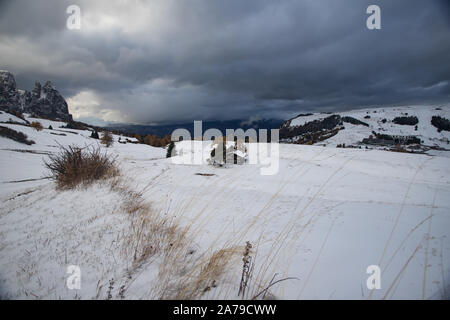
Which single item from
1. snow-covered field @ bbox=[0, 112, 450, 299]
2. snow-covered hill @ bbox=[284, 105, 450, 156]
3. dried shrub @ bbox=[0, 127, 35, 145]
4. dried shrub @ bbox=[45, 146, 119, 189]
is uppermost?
snow-covered hill @ bbox=[284, 105, 450, 156]

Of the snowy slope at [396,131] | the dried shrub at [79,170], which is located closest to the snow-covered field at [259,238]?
the dried shrub at [79,170]

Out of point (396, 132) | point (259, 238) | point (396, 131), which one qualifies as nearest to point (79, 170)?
point (259, 238)

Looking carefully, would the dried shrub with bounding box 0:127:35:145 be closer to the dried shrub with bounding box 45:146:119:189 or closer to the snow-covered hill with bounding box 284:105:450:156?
the dried shrub with bounding box 45:146:119:189

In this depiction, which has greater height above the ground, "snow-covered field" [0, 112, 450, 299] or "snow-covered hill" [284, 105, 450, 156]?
"snow-covered hill" [284, 105, 450, 156]

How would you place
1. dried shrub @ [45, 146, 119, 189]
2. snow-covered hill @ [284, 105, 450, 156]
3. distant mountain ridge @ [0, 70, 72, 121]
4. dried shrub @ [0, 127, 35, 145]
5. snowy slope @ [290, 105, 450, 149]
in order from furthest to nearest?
distant mountain ridge @ [0, 70, 72, 121] < snowy slope @ [290, 105, 450, 149] < snow-covered hill @ [284, 105, 450, 156] < dried shrub @ [0, 127, 35, 145] < dried shrub @ [45, 146, 119, 189]

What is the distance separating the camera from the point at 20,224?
3.36 meters

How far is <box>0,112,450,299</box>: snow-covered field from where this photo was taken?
78.0 inches

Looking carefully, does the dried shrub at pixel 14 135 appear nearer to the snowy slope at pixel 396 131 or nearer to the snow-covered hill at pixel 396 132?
the snow-covered hill at pixel 396 132

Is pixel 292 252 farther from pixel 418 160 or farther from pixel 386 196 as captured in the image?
pixel 418 160

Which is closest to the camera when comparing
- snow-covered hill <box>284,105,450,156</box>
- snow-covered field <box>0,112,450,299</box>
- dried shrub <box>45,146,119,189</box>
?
snow-covered field <box>0,112,450,299</box>

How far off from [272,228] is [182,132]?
8752 millimetres

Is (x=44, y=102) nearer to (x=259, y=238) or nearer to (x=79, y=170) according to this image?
(x=79, y=170)

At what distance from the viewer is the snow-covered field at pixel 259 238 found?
198 cm

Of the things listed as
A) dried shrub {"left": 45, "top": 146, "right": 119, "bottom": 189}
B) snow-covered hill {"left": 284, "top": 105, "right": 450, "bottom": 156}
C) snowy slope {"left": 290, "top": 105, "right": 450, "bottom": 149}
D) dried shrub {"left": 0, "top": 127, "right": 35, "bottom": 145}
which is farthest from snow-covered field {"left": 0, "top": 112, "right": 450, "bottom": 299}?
snowy slope {"left": 290, "top": 105, "right": 450, "bottom": 149}
